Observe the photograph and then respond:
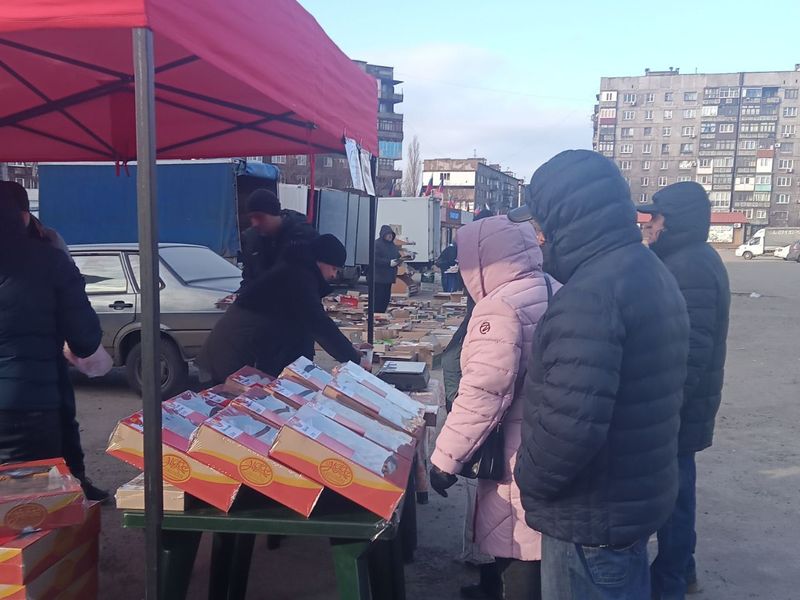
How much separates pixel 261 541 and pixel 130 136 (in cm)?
273

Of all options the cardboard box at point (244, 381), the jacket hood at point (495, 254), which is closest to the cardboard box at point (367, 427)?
the cardboard box at point (244, 381)

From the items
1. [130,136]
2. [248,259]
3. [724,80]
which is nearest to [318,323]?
[248,259]

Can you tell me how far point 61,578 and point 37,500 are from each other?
35 centimetres

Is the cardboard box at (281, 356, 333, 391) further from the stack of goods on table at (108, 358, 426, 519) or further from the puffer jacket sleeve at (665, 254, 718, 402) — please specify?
the puffer jacket sleeve at (665, 254, 718, 402)

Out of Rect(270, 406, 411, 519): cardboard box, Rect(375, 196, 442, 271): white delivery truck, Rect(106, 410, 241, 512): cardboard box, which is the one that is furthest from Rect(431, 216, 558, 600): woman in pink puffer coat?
Rect(375, 196, 442, 271): white delivery truck

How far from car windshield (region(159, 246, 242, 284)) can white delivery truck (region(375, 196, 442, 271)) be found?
1393 centimetres

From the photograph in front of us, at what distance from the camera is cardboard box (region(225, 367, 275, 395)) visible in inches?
116

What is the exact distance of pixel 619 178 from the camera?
6.46 feet

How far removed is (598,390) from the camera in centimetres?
177

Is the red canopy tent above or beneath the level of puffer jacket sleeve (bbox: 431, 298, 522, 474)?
above

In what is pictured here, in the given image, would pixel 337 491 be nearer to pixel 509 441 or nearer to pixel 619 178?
pixel 509 441

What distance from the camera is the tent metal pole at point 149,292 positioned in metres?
1.93

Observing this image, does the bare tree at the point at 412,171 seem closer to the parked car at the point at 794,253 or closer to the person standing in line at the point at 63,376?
the parked car at the point at 794,253

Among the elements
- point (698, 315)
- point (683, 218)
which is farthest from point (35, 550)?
point (683, 218)
